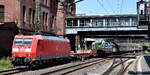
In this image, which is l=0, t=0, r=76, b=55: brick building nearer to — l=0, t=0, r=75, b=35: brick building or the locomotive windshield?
l=0, t=0, r=75, b=35: brick building

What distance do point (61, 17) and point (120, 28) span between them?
13564 millimetres

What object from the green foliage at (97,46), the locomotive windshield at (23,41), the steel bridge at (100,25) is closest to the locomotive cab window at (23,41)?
the locomotive windshield at (23,41)

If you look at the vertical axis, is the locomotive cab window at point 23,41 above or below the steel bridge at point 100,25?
below

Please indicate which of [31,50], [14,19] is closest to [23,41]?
[31,50]

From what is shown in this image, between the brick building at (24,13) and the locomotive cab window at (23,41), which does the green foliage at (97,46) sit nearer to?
the brick building at (24,13)

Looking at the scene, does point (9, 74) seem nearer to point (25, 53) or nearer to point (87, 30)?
point (25, 53)

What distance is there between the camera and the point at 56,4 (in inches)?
2628

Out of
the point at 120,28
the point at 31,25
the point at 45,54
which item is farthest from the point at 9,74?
the point at 120,28

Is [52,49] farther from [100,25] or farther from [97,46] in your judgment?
[100,25]

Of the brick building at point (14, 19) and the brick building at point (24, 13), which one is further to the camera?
the brick building at point (24, 13)

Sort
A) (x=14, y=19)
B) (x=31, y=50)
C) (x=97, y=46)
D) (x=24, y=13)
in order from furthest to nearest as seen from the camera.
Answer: (x=97, y=46)
(x=24, y=13)
(x=14, y=19)
(x=31, y=50)

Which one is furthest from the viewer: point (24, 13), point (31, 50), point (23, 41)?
point (24, 13)

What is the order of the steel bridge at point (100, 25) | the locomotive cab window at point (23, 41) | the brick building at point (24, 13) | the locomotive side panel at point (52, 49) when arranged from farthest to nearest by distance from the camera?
the steel bridge at point (100, 25) → the brick building at point (24, 13) → the locomotive side panel at point (52, 49) → the locomotive cab window at point (23, 41)

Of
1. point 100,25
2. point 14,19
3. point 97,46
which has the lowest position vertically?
point 97,46
